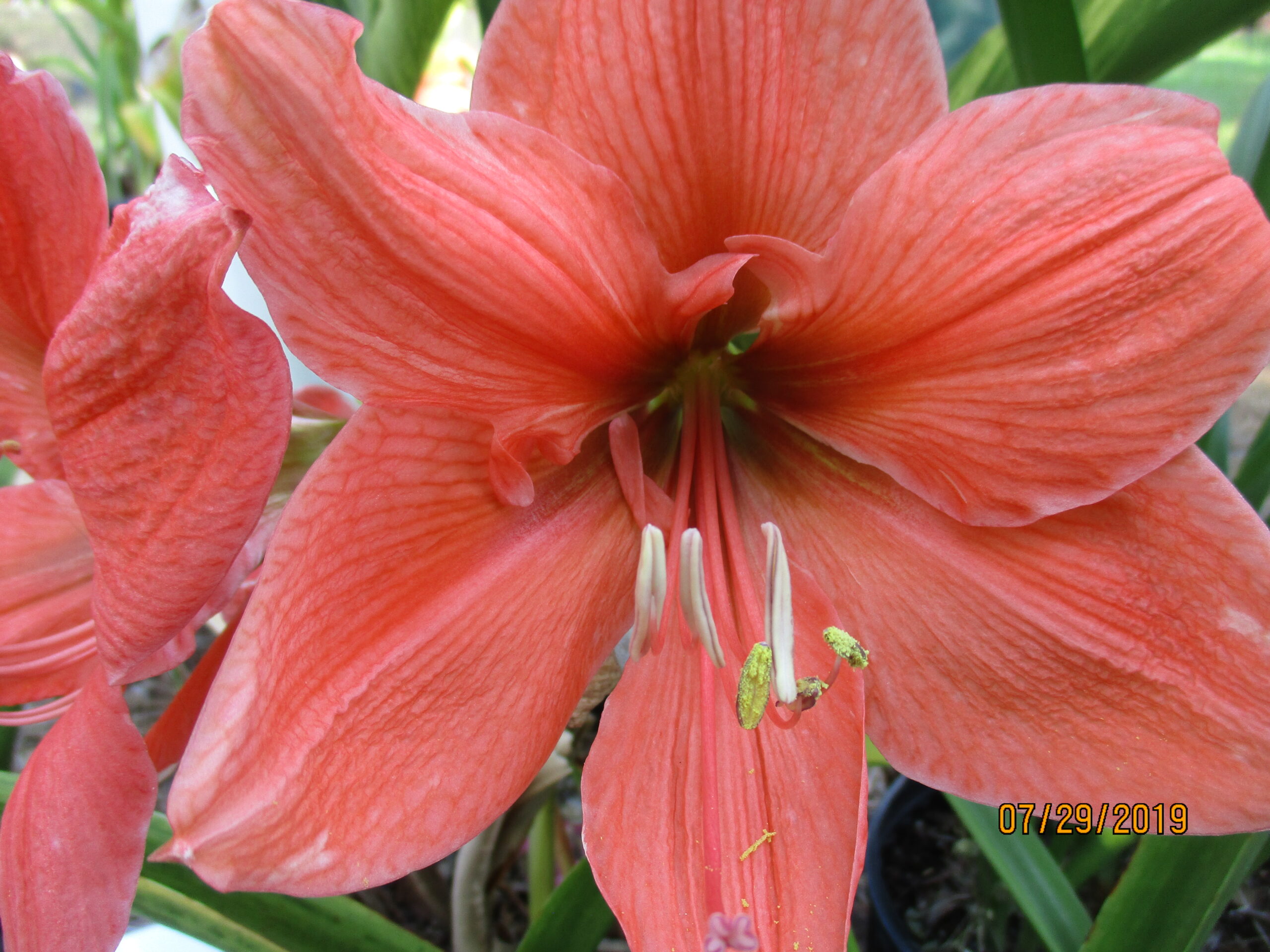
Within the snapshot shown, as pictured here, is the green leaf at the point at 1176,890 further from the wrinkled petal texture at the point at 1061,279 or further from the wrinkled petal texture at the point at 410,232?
the wrinkled petal texture at the point at 410,232

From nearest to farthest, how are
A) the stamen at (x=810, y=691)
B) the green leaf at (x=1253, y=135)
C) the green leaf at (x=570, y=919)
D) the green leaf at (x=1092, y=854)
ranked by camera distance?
1. the stamen at (x=810, y=691)
2. the green leaf at (x=570, y=919)
3. the green leaf at (x=1253, y=135)
4. the green leaf at (x=1092, y=854)

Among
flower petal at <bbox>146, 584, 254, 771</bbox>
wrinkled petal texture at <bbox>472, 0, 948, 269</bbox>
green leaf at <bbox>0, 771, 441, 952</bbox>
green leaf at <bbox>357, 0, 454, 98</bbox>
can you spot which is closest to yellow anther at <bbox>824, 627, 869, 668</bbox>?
wrinkled petal texture at <bbox>472, 0, 948, 269</bbox>

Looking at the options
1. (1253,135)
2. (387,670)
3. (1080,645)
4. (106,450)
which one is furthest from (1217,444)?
(106,450)

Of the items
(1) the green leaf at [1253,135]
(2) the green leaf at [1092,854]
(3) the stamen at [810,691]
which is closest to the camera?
(3) the stamen at [810,691]

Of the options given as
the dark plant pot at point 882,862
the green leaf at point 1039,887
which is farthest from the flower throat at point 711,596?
the dark plant pot at point 882,862

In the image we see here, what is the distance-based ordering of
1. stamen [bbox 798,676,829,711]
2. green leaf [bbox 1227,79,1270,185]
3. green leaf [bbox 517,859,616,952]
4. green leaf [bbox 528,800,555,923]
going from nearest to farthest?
stamen [bbox 798,676,829,711], green leaf [bbox 517,859,616,952], green leaf [bbox 1227,79,1270,185], green leaf [bbox 528,800,555,923]

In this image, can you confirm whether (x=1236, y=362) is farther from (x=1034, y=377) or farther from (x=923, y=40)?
(x=923, y=40)

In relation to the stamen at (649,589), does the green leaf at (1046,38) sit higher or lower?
higher

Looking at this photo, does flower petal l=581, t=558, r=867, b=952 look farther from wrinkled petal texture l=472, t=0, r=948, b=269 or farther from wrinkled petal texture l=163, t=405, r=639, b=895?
wrinkled petal texture l=472, t=0, r=948, b=269
